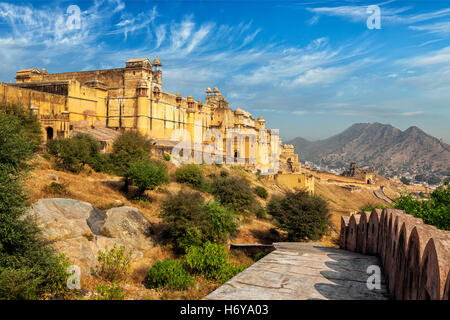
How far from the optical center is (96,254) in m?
11.3

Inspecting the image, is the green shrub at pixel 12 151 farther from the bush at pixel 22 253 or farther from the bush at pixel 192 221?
the bush at pixel 192 221

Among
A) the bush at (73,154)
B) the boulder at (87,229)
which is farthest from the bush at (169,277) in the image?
the bush at (73,154)

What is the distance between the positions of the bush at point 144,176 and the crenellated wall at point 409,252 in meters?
14.7

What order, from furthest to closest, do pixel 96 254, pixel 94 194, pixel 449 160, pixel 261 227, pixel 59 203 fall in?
pixel 449 160 → pixel 261 227 → pixel 94 194 → pixel 59 203 → pixel 96 254

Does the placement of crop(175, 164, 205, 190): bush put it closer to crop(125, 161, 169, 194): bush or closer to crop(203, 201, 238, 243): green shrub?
crop(125, 161, 169, 194): bush

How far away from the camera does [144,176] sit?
19.4 metres

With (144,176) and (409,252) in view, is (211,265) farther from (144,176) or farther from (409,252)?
(144,176)

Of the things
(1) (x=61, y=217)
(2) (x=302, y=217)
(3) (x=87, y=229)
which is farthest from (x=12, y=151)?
(2) (x=302, y=217)

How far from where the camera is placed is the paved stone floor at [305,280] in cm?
A: 434

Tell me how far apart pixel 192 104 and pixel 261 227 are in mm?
28214

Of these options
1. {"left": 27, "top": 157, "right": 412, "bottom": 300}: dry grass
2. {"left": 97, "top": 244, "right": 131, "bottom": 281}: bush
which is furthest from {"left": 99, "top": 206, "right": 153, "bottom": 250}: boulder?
{"left": 97, "top": 244, "right": 131, "bottom": 281}: bush

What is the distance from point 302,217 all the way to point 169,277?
11.7m
